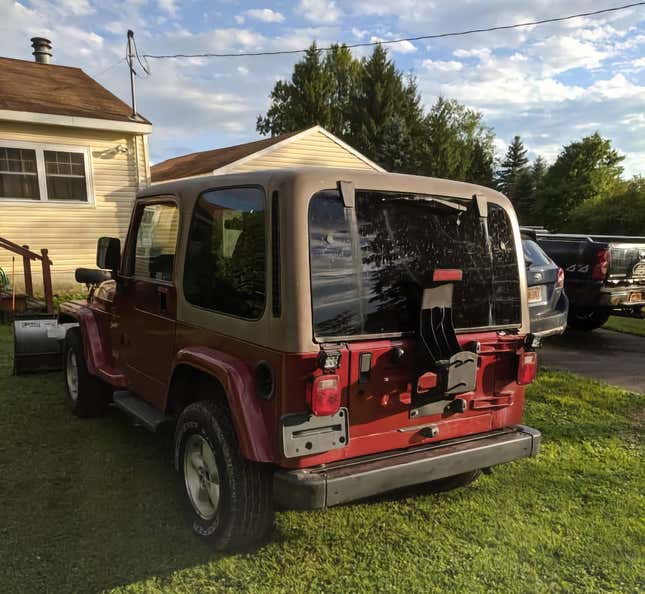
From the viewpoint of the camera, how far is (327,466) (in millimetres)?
2549

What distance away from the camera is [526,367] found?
3.12m

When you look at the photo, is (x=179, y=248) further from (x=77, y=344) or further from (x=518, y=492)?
(x=518, y=492)

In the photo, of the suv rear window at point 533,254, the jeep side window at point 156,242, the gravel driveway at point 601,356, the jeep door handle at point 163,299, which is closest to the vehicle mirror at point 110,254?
the jeep side window at point 156,242

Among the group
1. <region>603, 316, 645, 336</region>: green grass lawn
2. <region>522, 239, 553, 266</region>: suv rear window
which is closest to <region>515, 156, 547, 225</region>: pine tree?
<region>603, 316, 645, 336</region>: green grass lawn

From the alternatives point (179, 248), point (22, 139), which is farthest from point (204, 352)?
point (22, 139)

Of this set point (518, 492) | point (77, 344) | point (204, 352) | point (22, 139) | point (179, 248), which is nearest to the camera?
point (204, 352)

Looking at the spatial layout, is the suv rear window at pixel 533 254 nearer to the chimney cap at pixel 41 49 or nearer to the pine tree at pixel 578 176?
the chimney cap at pixel 41 49

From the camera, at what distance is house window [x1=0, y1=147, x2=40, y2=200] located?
11.4 m

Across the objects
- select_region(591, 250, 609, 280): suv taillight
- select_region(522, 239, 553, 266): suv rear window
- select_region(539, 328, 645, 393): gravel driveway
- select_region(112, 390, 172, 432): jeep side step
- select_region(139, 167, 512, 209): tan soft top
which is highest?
select_region(139, 167, 512, 209): tan soft top

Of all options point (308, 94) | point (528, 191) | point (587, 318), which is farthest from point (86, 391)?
point (528, 191)

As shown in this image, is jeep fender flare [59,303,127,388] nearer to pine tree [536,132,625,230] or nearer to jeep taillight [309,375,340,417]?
jeep taillight [309,375,340,417]

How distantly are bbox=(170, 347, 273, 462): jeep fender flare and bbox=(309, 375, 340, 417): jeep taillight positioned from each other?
279 mm

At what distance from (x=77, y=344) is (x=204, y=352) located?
2377mm

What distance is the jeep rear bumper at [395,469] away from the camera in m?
2.41
